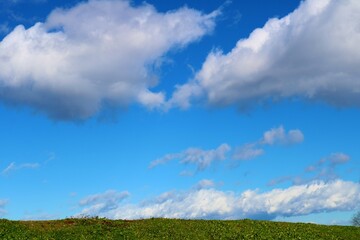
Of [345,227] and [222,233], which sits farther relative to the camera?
[345,227]

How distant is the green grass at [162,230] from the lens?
52094 millimetres

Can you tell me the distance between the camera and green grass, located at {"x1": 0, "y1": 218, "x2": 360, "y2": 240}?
52.1 m

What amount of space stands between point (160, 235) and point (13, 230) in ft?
46.1

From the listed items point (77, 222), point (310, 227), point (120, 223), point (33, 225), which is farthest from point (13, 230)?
point (310, 227)

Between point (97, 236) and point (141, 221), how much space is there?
8.23 metres

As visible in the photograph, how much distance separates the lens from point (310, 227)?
6300 centimetres

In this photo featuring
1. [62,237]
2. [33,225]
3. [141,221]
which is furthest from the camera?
[141,221]

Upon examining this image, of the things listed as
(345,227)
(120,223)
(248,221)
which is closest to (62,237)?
(120,223)

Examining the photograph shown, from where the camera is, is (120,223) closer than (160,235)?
No

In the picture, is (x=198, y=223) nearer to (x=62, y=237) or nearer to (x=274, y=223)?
(x=274, y=223)

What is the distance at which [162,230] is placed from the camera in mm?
55188

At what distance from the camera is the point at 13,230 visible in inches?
2076

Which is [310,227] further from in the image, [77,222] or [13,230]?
[13,230]

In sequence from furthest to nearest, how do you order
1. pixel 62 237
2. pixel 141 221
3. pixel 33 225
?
pixel 141 221, pixel 33 225, pixel 62 237
